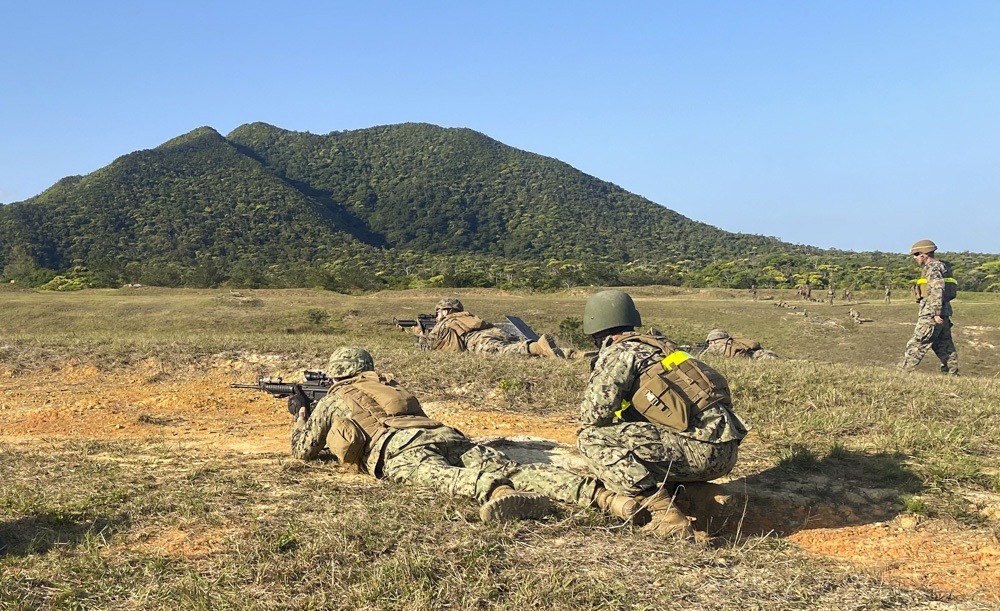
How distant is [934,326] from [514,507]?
9.41m

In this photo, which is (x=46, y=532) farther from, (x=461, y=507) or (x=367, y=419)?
(x=461, y=507)

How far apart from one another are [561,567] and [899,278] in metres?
39.0

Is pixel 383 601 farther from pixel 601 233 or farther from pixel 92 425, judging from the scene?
pixel 601 233

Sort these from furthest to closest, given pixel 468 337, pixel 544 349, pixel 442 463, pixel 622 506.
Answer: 1. pixel 468 337
2. pixel 544 349
3. pixel 442 463
4. pixel 622 506

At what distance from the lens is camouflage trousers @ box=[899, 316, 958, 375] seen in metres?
11.2

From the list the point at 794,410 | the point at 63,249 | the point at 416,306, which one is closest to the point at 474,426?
the point at 794,410

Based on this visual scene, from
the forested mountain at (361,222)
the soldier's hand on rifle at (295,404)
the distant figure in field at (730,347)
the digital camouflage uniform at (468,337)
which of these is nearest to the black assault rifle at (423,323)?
the digital camouflage uniform at (468,337)

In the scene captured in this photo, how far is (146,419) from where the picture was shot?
8.36m

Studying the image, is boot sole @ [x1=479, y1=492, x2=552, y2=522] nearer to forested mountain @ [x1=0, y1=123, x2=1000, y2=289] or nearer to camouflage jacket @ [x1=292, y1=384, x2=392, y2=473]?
camouflage jacket @ [x1=292, y1=384, x2=392, y2=473]

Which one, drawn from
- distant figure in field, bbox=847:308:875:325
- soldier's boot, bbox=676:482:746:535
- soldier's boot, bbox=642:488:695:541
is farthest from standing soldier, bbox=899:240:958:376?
distant figure in field, bbox=847:308:875:325

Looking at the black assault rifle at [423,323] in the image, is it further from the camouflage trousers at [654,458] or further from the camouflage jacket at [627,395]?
the camouflage trousers at [654,458]

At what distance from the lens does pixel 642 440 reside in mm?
4746

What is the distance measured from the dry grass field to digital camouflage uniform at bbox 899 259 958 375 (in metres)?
2.00

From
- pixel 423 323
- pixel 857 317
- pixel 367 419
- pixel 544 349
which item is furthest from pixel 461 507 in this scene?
pixel 857 317
